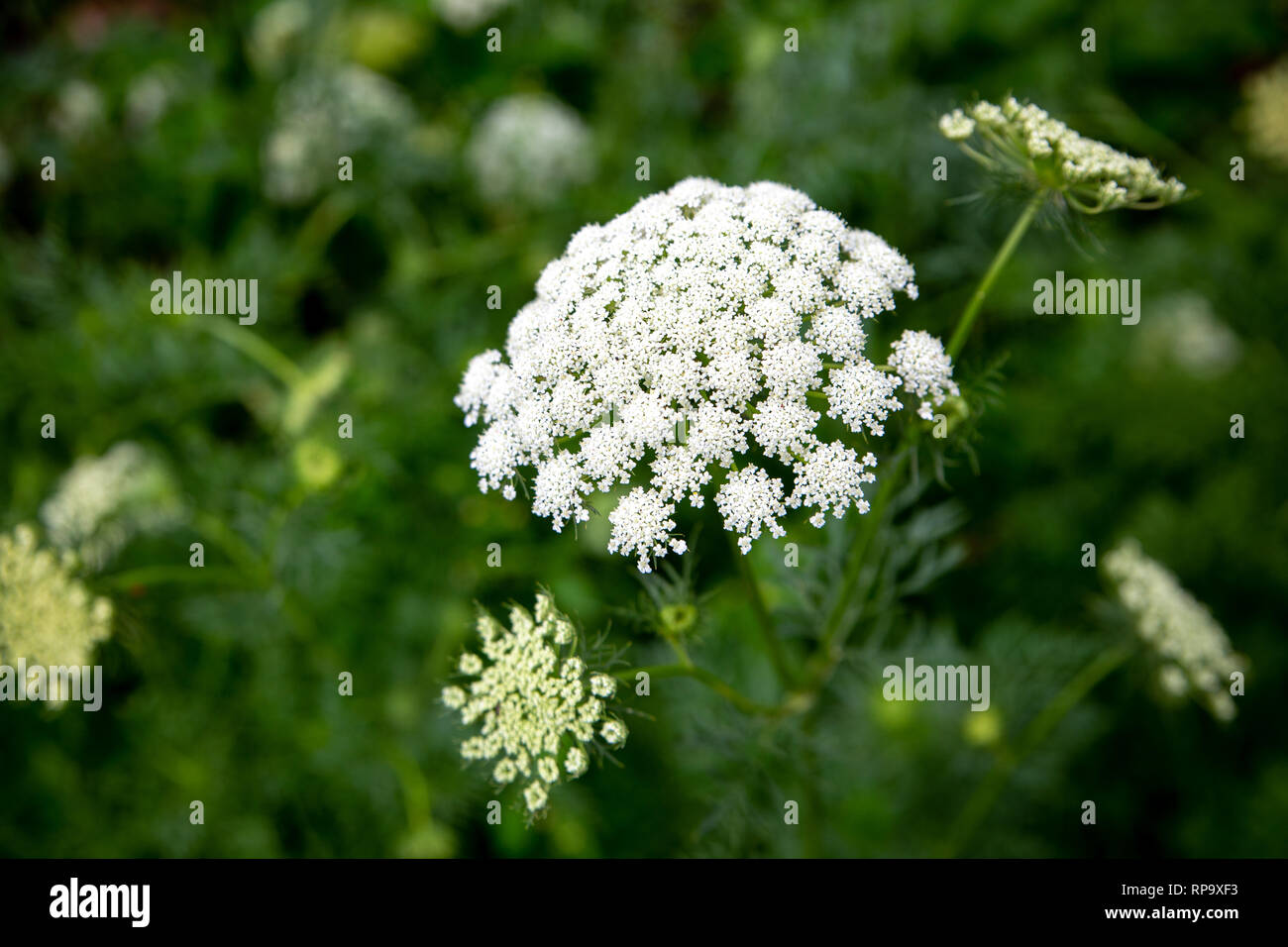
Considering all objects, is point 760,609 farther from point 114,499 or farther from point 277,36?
point 277,36

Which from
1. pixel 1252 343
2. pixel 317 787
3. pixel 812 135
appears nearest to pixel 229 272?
pixel 317 787

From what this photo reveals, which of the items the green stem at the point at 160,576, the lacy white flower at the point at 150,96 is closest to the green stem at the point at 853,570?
the green stem at the point at 160,576

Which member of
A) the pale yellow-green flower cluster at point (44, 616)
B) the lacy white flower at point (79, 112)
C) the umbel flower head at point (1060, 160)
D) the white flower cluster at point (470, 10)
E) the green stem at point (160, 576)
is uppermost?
the white flower cluster at point (470, 10)

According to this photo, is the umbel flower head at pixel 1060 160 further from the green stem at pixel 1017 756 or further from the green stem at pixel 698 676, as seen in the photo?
the green stem at pixel 1017 756

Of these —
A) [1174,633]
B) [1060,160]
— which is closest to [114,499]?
[1060,160]

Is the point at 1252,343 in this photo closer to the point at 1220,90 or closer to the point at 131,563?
the point at 1220,90

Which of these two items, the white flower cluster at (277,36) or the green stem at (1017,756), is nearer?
the green stem at (1017,756)
